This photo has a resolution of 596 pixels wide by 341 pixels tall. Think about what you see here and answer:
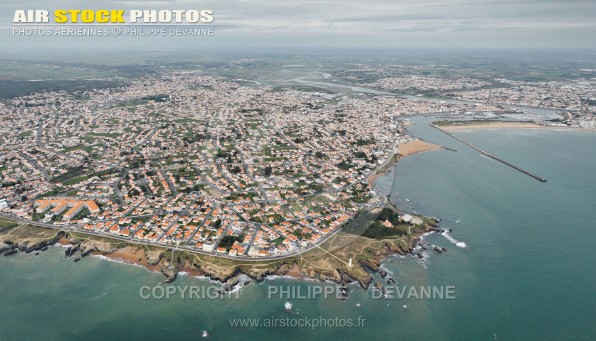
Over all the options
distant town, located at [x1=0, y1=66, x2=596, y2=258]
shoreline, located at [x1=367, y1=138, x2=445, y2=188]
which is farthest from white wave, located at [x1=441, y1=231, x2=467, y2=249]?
shoreline, located at [x1=367, y1=138, x2=445, y2=188]

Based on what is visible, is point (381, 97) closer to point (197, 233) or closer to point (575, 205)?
point (575, 205)

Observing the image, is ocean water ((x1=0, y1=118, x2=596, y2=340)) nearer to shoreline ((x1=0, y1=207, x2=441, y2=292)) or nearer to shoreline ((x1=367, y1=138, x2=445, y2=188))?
shoreline ((x1=0, y1=207, x2=441, y2=292))

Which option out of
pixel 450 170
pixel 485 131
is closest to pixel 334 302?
pixel 450 170

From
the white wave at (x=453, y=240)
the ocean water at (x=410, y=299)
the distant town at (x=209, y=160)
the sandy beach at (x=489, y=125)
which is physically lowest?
the ocean water at (x=410, y=299)

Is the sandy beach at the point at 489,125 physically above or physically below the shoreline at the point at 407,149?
above

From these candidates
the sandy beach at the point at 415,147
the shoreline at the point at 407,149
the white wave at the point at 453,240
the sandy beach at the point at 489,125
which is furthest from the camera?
the sandy beach at the point at 489,125

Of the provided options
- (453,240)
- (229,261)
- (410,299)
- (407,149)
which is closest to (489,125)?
(407,149)

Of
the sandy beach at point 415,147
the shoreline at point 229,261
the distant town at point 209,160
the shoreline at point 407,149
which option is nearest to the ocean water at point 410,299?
the shoreline at point 229,261

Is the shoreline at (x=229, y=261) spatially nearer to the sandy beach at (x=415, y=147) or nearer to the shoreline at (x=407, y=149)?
the shoreline at (x=407, y=149)

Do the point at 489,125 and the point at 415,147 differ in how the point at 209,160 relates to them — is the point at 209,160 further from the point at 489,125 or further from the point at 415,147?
the point at 489,125
